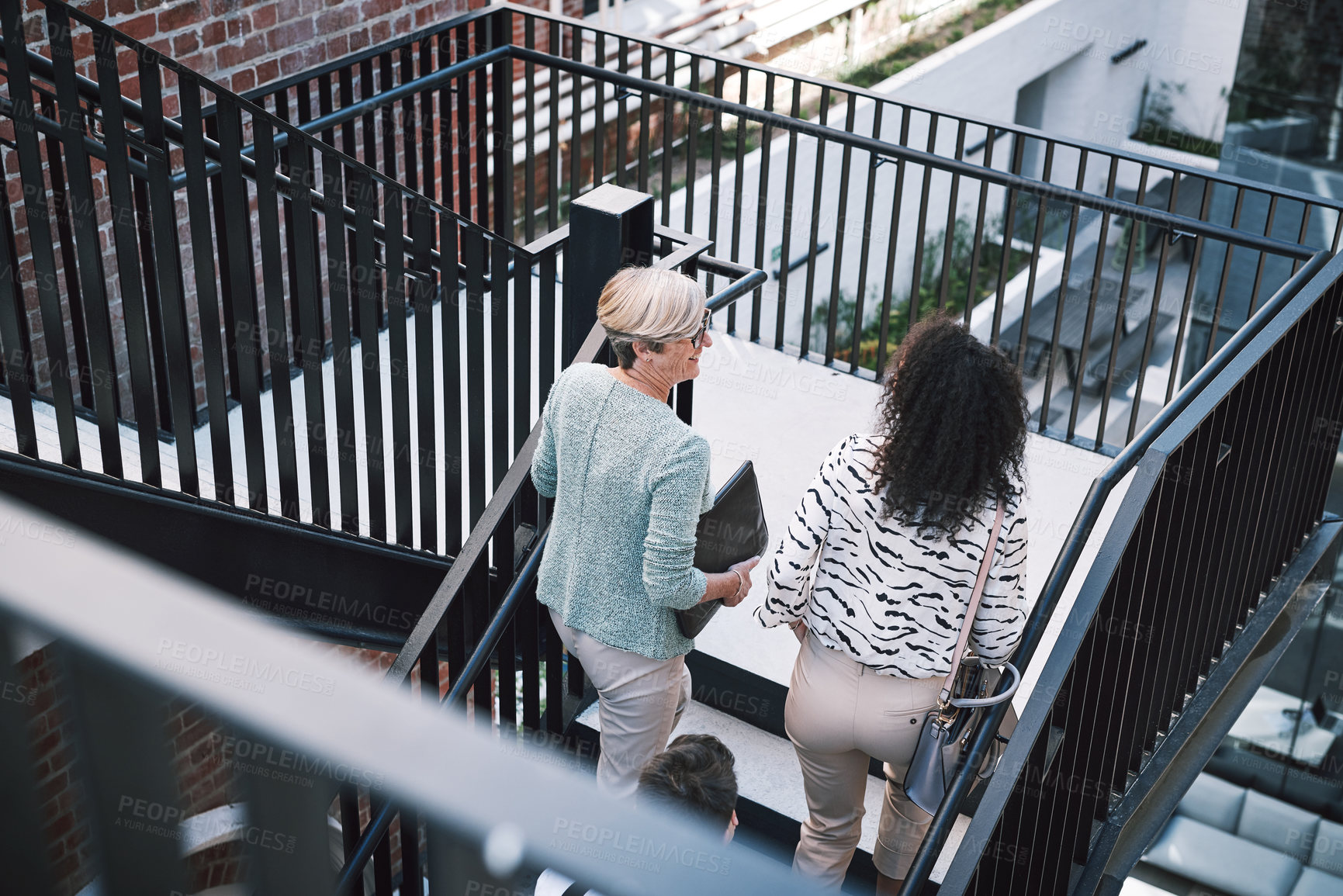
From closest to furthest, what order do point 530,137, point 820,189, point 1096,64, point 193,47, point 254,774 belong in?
point 254,774, point 193,47, point 820,189, point 530,137, point 1096,64

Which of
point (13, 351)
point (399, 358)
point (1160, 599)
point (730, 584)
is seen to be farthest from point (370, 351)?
point (1160, 599)

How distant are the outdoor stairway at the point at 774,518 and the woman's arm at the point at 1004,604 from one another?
11cm

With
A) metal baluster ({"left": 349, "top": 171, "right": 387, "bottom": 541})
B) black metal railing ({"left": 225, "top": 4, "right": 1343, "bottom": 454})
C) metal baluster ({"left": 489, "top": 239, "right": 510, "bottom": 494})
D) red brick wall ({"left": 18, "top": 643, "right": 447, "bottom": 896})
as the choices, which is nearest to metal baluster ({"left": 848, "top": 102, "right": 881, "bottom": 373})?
black metal railing ({"left": 225, "top": 4, "right": 1343, "bottom": 454})

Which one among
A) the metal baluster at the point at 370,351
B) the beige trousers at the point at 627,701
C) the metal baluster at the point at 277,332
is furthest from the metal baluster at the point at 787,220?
the beige trousers at the point at 627,701

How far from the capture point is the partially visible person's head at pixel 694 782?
2311mm

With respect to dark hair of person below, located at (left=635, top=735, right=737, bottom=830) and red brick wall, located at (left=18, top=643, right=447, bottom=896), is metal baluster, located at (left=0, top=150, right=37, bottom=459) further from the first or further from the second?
red brick wall, located at (left=18, top=643, right=447, bottom=896)

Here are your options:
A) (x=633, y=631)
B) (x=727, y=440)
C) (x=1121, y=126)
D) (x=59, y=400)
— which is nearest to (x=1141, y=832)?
(x=633, y=631)

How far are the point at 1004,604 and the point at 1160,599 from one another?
69 cm

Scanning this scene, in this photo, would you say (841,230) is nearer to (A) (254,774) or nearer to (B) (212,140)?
(B) (212,140)

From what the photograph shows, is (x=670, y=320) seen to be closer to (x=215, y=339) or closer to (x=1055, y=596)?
(x=1055, y=596)

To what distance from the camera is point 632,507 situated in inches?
100

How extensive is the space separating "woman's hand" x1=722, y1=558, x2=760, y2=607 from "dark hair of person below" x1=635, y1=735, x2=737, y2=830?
1.50 ft

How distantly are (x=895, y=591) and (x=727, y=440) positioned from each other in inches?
98.9

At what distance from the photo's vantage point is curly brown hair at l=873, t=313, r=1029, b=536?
2369 millimetres
